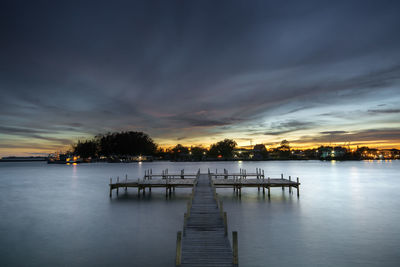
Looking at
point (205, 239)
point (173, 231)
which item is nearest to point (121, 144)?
point (173, 231)

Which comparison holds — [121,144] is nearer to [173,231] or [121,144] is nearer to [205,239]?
[173,231]

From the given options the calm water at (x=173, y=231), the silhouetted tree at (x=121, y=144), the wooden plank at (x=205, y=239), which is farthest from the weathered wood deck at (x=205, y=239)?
the silhouetted tree at (x=121, y=144)

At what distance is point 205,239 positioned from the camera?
13680 millimetres

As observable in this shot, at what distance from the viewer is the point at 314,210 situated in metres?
28.5

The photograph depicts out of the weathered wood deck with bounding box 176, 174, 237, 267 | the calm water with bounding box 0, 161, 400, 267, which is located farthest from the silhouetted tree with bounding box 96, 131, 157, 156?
the weathered wood deck with bounding box 176, 174, 237, 267

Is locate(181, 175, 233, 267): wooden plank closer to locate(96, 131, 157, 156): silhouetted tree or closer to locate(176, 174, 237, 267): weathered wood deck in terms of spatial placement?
locate(176, 174, 237, 267): weathered wood deck

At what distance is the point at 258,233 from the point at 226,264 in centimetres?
984

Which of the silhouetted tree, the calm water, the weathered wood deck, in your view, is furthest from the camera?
the silhouetted tree

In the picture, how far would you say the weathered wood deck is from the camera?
460 inches

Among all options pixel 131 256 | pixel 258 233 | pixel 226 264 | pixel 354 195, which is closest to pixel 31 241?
pixel 131 256

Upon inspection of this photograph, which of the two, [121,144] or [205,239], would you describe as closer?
[205,239]

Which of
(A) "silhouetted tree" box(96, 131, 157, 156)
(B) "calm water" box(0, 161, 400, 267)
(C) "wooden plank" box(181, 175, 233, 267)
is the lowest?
(B) "calm water" box(0, 161, 400, 267)

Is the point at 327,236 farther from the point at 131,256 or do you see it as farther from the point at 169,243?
the point at 131,256

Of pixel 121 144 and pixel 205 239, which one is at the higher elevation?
pixel 121 144
